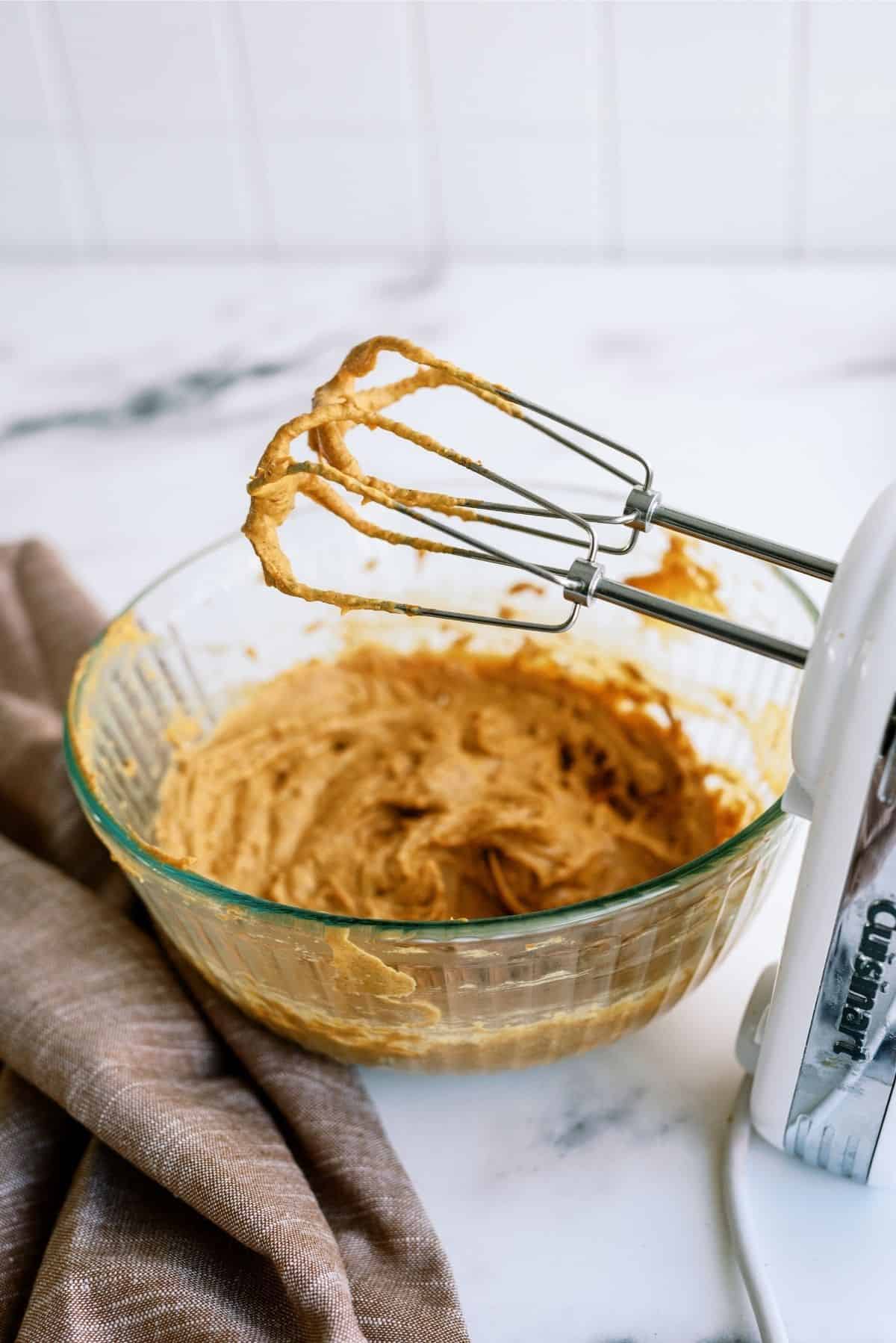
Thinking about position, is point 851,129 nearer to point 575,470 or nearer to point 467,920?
point 575,470

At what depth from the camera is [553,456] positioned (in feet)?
3.91

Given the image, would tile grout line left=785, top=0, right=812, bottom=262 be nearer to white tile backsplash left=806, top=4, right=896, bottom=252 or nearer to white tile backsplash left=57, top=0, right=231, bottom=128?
white tile backsplash left=806, top=4, right=896, bottom=252

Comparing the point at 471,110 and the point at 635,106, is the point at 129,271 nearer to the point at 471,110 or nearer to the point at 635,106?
the point at 471,110

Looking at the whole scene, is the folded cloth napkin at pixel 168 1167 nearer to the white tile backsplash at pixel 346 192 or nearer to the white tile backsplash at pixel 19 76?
the white tile backsplash at pixel 346 192

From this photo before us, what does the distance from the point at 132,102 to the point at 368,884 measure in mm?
1300

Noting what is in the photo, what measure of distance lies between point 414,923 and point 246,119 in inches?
54.1

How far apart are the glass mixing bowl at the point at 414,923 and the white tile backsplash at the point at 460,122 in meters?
0.84

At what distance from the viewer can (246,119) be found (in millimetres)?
1666

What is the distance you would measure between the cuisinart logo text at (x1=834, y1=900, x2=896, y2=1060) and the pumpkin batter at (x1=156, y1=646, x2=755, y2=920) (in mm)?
230

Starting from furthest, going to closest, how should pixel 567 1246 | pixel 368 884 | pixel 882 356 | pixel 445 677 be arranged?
pixel 882 356, pixel 445 677, pixel 368 884, pixel 567 1246

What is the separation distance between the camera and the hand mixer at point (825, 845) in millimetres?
474

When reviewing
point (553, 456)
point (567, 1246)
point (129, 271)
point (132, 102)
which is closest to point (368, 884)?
point (567, 1246)

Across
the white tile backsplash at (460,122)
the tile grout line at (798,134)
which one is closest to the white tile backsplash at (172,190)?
the white tile backsplash at (460,122)

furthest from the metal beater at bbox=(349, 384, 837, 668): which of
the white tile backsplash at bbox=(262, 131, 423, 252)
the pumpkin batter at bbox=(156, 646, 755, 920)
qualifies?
the white tile backsplash at bbox=(262, 131, 423, 252)
